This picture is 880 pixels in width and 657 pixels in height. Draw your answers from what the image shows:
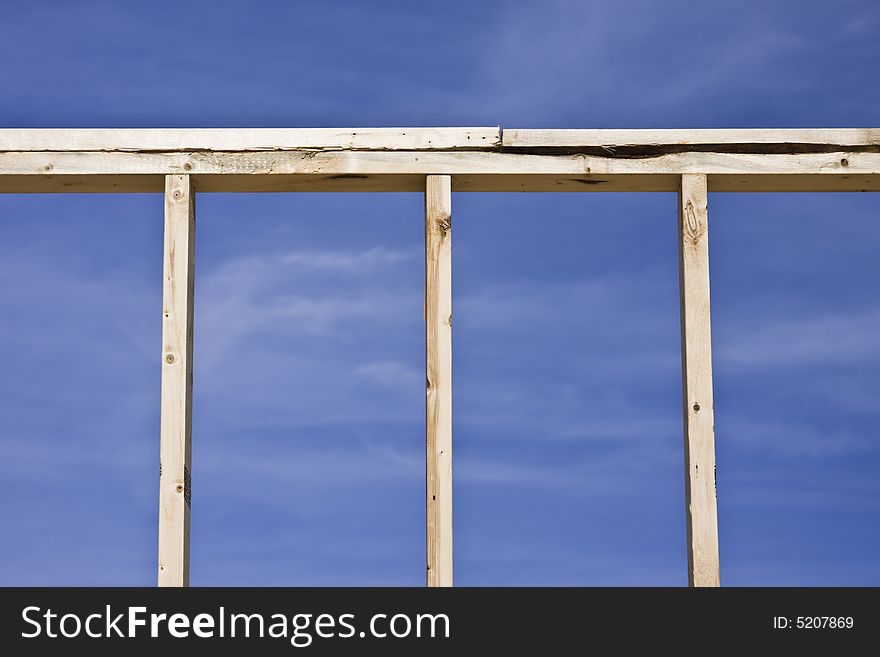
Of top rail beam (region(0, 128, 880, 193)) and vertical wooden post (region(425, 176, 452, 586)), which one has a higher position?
top rail beam (region(0, 128, 880, 193))

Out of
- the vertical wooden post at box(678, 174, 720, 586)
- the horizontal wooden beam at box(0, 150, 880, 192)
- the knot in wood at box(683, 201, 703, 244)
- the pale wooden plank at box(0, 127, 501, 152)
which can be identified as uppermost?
the pale wooden plank at box(0, 127, 501, 152)

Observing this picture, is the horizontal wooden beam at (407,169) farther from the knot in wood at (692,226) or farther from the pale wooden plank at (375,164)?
the knot in wood at (692,226)

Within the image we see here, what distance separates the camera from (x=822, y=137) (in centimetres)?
366

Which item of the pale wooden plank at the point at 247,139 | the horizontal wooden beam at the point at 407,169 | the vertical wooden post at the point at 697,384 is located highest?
the pale wooden plank at the point at 247,139

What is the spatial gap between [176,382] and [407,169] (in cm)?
87

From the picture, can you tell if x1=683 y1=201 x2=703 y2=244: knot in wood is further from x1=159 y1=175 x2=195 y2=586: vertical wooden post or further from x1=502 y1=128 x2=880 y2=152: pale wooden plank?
x1=159 y1=175 x2=195 y2=586: vertical wooden post

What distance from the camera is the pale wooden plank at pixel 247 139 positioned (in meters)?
3.56

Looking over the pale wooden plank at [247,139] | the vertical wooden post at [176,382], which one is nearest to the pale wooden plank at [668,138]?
the pale wooden plank at [247,139]

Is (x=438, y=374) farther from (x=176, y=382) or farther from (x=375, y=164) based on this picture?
(x=176, y=382)

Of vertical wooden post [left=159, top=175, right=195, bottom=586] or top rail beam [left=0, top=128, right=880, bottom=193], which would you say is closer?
vertical wooden post [left=159, top=175, right=195, bottom=586]

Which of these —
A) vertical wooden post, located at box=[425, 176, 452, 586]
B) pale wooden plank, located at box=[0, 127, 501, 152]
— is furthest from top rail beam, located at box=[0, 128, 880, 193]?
vertical wooden post, located at box=[425, 176, 452, 586]

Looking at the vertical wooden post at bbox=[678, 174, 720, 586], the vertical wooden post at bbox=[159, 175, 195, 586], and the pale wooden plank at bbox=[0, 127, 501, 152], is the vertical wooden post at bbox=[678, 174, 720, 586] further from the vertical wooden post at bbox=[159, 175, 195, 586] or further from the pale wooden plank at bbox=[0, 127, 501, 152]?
the vertical wooden post at bbox=[159, 175, 195, 586]

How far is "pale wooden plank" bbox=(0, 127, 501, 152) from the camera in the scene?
3557mm
